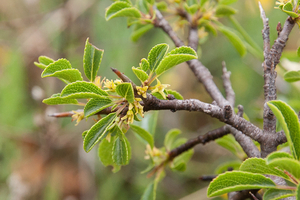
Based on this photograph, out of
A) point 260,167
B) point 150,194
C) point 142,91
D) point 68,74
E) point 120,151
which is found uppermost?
point 68,74

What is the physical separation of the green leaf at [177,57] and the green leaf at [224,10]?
474mm

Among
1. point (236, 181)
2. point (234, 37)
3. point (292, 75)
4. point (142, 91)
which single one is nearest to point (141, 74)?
point (142, 91)

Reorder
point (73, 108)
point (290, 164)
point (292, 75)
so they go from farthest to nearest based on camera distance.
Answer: point (73, 108), point (292, 75), point (290, 164)

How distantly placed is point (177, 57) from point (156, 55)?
0.21 feet

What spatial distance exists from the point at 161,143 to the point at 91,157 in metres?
0.56

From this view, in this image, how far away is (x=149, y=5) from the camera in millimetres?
812

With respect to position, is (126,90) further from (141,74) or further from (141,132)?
(141,132)

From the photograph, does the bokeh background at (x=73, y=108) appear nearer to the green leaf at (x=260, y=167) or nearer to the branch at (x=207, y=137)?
the branch at (x=207, y=137)

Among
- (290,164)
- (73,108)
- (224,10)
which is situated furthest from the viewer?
(73,108)

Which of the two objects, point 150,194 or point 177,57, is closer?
point 177,57

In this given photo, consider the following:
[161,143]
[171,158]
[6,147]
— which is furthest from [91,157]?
[171,158]

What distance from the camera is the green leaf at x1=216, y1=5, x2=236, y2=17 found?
2.78 ft

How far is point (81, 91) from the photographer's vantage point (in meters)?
0.45

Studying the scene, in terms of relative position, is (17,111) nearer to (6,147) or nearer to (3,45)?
(6,147)
